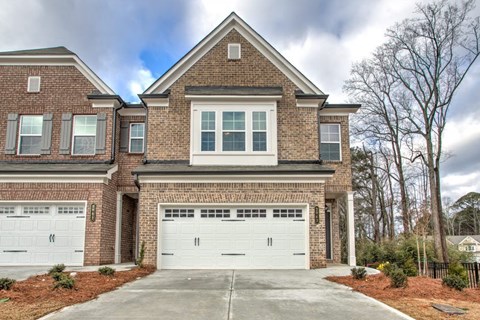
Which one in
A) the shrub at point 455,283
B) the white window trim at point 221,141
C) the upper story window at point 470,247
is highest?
the white window trim at point 221,141

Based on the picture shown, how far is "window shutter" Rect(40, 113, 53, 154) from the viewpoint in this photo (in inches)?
670

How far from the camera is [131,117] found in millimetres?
17891

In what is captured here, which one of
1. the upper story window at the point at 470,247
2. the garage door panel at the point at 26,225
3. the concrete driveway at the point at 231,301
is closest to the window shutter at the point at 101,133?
the garage door panel at the point at 26,225

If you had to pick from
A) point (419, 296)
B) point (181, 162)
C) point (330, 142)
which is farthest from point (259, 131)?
point (419, 296)

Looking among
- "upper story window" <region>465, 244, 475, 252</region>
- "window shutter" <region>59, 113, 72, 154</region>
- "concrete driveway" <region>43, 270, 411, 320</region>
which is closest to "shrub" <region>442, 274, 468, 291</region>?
"concrete driveway" <region>43, 270, 411, 320</region>

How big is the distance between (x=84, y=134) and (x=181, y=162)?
15.5 feet

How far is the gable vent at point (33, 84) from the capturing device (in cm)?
1762

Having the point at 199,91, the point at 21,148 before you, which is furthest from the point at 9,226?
the point at 199,91

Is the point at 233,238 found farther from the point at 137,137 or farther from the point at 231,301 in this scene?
the point at 137,137

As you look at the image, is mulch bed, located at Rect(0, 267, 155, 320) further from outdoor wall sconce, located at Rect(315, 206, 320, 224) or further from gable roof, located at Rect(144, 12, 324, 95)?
gable roof, located at Rect(144, 12, 324, 95)

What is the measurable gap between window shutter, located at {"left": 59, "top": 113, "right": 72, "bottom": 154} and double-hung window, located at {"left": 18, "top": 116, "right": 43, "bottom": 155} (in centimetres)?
104

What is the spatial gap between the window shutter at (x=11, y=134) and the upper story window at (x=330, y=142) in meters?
13.1

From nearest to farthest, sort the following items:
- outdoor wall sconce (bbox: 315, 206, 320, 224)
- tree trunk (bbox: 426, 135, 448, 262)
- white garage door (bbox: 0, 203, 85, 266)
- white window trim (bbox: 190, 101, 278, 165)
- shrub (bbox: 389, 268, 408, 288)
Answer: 1. shrub (bbox: 389, 268, 408, 288)
2. outdoor wall sconce (bbox: 315, 206, 320, 224)
3. white garage door (bbox: 0, 203, 85, 266)
4. white window trim (bbox: 190, 101, 278, 165)
5. tree trunk (bbox: 426, 135, 448, 262)

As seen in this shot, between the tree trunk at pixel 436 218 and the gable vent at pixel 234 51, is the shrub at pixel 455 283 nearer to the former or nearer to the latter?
the gable vent at pixel 234 51
